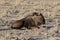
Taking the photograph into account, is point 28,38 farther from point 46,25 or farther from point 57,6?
point 57,6

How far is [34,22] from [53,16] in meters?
2.71

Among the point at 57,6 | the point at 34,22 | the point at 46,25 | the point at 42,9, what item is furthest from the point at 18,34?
the point at 57,6

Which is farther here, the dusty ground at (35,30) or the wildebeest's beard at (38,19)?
the wildebeest's beard at (38,19)

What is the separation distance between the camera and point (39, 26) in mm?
9148

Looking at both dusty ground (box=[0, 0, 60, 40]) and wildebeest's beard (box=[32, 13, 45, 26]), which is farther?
wildebeest's beard (box=[32, 13, 45, 26])

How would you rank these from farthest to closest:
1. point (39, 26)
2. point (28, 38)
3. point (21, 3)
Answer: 1. point (21, 3)
2. point (39, 26)
3. point (28, 38)

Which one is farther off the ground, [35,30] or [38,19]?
[38,19]

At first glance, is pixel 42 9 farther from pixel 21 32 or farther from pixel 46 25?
pixel 21 32

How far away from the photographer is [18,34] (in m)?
8.16

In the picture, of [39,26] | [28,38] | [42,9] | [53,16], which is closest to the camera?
[28,38]

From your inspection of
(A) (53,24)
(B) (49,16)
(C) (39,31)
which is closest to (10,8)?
(B) (49,16)

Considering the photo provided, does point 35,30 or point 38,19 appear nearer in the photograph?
point 35,30

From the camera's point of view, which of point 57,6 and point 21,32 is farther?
point 57,6

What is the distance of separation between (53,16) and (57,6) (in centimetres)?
274
